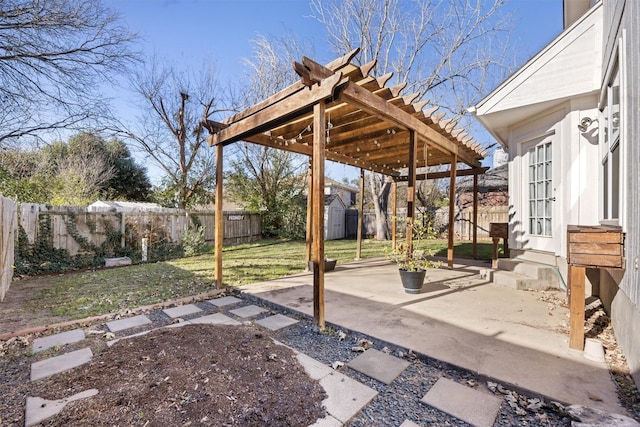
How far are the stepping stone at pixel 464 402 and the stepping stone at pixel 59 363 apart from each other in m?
2.69

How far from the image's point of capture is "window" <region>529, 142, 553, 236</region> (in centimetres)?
461

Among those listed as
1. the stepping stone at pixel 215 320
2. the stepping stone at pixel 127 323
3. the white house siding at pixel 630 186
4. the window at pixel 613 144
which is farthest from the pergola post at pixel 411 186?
the stepping stone at pixel 127 323

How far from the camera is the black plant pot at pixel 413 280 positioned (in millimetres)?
3869

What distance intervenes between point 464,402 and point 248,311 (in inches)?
99.8

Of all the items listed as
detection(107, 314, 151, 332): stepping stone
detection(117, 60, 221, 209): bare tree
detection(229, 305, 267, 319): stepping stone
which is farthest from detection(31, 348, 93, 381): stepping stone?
detection(117, 60, 221, 209): bare tree

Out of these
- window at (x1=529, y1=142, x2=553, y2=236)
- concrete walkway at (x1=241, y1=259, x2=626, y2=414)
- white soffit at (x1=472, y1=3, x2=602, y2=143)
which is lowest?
concrete walkway at (x1=241, y1=259, x2=626, y2=414)

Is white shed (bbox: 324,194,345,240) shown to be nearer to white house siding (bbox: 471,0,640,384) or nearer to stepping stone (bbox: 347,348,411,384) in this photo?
white house siding (bbox: 471,0,640,384)

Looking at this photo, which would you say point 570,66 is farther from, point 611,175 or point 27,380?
point 27,380

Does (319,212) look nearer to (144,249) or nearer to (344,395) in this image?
(344,395)

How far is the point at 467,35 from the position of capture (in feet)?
36.6

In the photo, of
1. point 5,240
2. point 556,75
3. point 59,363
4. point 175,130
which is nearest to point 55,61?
point 5,240

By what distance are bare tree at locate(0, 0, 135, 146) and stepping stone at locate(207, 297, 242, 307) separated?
19.5 ft

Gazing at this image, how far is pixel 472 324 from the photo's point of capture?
291 centimetres

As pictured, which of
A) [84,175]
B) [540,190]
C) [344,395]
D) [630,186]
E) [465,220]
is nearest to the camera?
[344,395]
